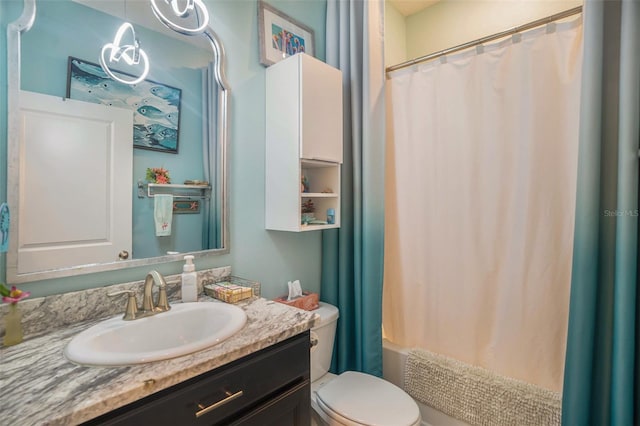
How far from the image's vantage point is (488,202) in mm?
1646

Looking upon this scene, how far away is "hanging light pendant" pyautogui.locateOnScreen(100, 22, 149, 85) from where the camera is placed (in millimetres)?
1148

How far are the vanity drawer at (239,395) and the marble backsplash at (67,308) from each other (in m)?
0.52

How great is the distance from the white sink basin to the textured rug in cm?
113

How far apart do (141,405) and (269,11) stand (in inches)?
68.6

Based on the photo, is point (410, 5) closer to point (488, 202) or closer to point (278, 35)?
point (278, 35)

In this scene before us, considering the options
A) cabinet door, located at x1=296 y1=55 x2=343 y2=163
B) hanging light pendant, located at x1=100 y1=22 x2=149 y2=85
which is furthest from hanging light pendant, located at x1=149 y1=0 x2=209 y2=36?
cabinet door, located at x1=296 y1=55 x2=343 y2=163

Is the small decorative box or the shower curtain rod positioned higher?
the shower curtain rod

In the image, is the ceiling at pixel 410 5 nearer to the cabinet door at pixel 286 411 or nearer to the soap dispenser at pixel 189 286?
the soap dispenser at pixel 189 286

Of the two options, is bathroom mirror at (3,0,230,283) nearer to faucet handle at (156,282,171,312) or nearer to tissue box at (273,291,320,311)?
faucet handle at (156,282,171,312)

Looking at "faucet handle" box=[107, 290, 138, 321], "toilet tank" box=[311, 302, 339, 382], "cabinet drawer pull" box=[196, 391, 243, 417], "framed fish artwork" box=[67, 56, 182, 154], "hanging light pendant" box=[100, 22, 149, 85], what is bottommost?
"toilet tank" box=[311, 302, 339, 382]

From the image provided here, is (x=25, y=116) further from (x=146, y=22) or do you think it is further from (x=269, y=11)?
(x=269, y=11)

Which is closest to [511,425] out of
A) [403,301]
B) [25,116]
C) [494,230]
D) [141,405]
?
[403,301]

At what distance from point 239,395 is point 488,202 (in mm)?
1415

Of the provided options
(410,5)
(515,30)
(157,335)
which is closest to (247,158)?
(157,335)
